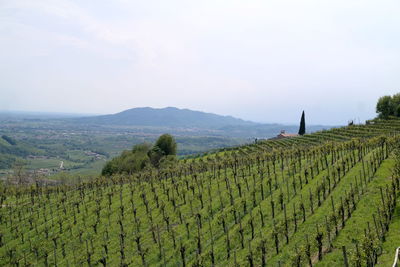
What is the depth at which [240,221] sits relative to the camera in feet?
102

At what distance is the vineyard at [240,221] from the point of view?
24191 millimetres

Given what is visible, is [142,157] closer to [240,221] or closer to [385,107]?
[385,107]

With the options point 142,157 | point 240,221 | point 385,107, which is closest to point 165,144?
point 142,157

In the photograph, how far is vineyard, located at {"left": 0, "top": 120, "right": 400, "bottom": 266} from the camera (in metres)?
24.2

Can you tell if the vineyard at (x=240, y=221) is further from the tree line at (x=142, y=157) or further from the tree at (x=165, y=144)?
the tree at (x=165, y=144)

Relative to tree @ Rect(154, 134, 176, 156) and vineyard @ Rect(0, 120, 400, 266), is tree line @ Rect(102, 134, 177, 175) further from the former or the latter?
vineyard @ Rect(0, 120, 400, 266)

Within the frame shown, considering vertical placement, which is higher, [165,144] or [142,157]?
[165,144]

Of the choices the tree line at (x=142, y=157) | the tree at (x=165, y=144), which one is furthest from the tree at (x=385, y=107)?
the tree at (x=165, y=144)

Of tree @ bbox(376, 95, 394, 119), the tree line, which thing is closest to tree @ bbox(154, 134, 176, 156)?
the tree line

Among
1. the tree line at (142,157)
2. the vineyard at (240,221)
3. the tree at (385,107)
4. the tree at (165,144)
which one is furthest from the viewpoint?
the tree at (165,144)

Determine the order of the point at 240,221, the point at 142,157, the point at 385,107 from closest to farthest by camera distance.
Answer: the point at 240,221 < the point at 385,107 < the point at 142,157

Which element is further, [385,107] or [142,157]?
[142,157]

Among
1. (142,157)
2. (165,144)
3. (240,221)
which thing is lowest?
(142,157)

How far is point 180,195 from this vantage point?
45.9 metres
